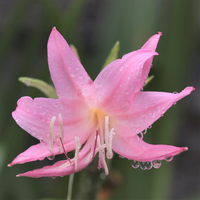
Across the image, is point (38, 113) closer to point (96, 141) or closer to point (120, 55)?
point (96, 141)

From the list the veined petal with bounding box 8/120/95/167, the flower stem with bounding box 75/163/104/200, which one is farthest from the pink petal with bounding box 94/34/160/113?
the flower stem with bounding box 75/163/104/200

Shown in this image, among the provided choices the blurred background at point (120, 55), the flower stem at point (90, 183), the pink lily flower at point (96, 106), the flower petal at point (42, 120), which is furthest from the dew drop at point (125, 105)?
the blurred background at point (120, 55)

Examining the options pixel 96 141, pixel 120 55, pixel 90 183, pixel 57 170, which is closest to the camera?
pixel 57 170

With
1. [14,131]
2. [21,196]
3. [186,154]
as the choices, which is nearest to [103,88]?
[14,131]

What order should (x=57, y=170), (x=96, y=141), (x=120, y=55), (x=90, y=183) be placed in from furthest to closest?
(x=120, y=55), (x=90, y=183), (x=96, y=141), (x=57, y=170)

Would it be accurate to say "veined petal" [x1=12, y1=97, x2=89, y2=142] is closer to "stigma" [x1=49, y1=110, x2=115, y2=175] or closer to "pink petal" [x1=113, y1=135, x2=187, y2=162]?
"stigma" [x1=49, y1=110, x2=115, y2=175]

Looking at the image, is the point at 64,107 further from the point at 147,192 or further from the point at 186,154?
the point at 186,154

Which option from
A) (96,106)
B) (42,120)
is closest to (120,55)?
(96,106)
